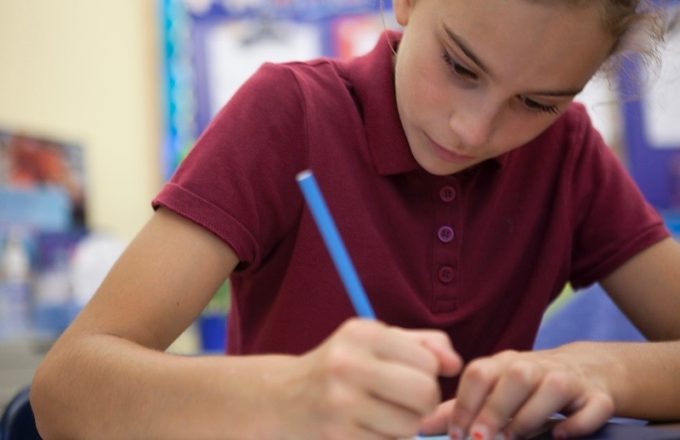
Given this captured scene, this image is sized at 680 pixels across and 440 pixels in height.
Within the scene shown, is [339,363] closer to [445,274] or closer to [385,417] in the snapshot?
[385,417]

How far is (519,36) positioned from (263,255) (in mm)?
326

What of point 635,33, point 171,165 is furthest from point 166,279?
point 171,165

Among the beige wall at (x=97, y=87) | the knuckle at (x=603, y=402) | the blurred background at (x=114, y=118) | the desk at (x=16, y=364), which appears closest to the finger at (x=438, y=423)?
the knuckle at (x=603, y=402)

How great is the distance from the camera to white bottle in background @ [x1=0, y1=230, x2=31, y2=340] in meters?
1.93

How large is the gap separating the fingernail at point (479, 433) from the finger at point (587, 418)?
49 millimetres

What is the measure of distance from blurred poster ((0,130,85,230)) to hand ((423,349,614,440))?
170cm

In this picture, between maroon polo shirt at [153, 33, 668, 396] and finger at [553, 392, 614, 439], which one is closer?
finger at [553, 392, 614, 439]

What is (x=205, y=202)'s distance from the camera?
68 cm

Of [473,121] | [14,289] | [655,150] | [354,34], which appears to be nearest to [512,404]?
[473,121]

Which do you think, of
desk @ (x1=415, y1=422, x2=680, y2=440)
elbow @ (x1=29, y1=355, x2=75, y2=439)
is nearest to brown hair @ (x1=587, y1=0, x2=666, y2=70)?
desk @ (x1=415, y1=422, x2=680, y2=440)

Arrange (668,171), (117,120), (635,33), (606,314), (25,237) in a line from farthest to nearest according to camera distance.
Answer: (117,120), (668,171), (25,237), (606,314), (635,33)

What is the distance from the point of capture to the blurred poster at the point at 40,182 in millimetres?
2006

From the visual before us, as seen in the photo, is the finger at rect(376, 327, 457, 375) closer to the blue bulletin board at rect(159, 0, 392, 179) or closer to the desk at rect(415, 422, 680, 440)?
the desk at rect(415, 422, 680, 440)

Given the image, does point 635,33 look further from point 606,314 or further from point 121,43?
point 121,43
